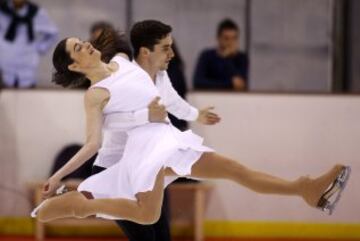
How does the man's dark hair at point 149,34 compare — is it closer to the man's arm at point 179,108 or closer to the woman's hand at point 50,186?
the man's arm at point 179,108

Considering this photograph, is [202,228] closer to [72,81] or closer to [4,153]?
[4,153]

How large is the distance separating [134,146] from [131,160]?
0.23 feet

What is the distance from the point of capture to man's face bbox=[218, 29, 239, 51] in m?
8.19

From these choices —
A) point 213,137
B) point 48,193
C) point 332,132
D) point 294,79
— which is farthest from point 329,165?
point 48,193

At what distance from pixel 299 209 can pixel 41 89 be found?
2.29 m

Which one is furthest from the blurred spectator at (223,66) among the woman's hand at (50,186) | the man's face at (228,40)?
the woman's hand at (50,186)

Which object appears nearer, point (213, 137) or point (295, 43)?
point (213, 137)

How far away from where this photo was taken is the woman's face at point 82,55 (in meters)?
Result: 4.95

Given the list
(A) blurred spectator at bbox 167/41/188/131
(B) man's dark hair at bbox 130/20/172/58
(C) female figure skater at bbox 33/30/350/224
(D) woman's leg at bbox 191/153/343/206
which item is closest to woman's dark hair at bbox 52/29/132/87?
(C) female figure skater at bbox 33/30/350/224

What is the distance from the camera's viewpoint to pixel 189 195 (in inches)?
321

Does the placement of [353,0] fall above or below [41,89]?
above

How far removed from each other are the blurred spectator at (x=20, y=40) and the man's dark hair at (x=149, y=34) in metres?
3.23

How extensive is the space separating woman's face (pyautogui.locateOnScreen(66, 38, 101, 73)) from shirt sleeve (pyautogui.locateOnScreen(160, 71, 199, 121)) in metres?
0.42

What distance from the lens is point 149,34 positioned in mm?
5109
